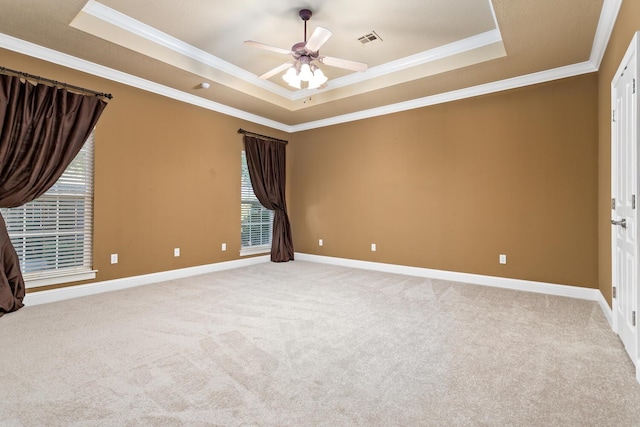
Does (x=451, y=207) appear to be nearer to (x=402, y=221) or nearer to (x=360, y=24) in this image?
(x=402, y=221)

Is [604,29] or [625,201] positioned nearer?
[625,201]

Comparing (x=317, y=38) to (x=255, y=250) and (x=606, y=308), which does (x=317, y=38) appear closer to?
(x=606, y=308)

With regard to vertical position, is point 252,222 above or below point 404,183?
below

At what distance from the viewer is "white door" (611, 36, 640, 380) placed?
6.63 ft

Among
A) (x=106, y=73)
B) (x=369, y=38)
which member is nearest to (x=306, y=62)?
(x=369, y=38)

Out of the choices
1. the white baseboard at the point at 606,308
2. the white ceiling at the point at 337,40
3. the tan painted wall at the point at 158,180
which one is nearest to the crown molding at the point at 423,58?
the white ceiling at the point at 337,40

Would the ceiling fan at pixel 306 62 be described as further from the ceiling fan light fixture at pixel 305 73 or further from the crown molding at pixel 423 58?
the crown molding at pixel 423 58

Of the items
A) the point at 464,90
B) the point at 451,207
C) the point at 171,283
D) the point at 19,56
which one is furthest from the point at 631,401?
the point at 19,56

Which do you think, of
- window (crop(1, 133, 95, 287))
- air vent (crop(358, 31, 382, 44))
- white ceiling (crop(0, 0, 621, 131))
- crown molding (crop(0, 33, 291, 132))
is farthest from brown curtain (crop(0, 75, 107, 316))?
air vent (crop(358, 31, 382, 44))

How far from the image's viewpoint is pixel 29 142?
3328mm

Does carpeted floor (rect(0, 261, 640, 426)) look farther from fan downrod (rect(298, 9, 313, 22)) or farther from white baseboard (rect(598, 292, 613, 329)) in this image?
fan downrod (rect(298, 9, 313, 22))

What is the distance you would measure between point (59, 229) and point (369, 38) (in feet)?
13.5

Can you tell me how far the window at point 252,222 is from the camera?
5707mm

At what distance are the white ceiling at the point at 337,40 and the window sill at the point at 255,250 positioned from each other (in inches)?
100
